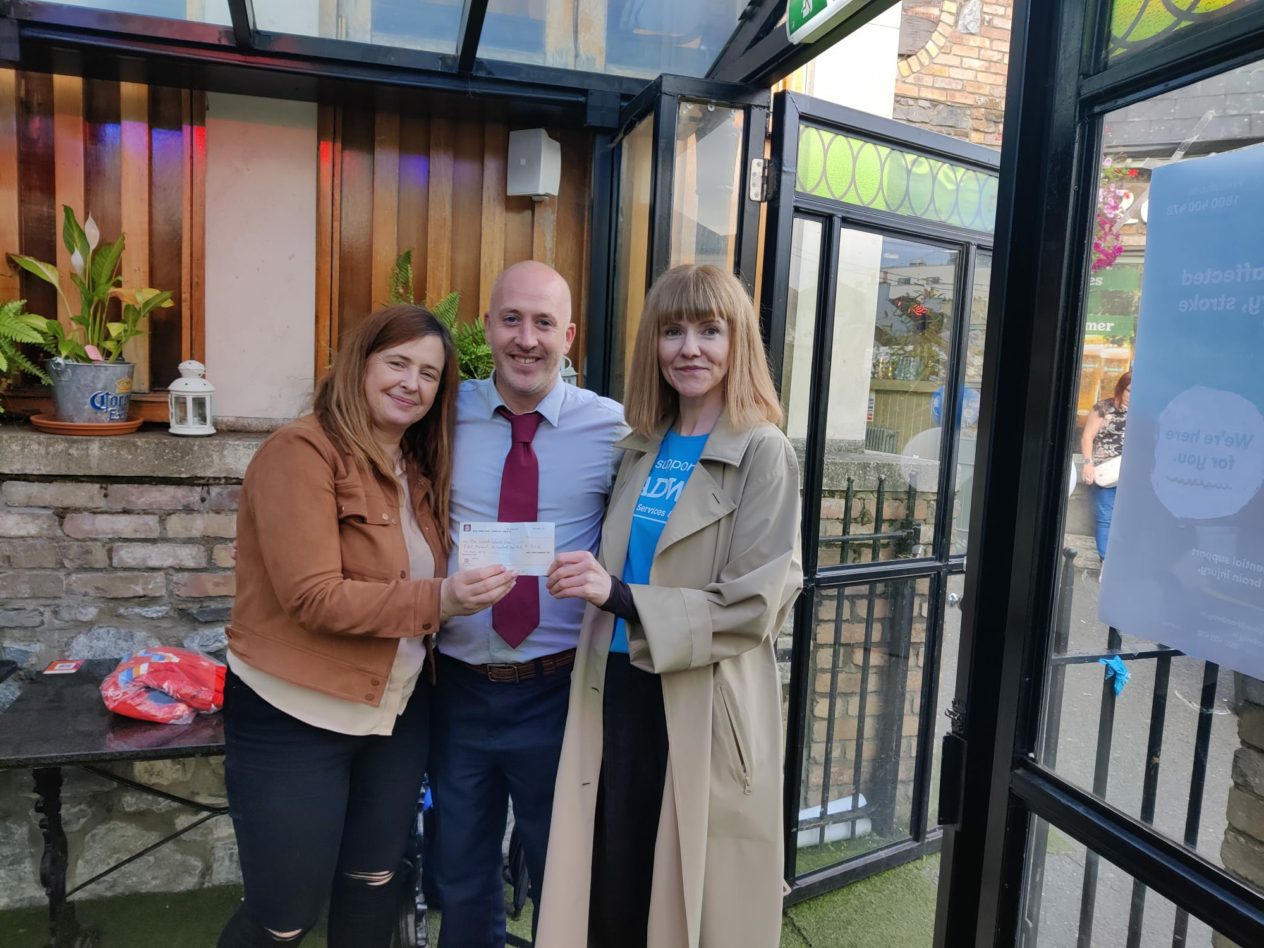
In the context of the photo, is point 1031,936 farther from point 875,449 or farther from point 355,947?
point 875,449

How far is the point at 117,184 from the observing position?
342 centimetres

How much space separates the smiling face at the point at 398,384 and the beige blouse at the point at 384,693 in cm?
14

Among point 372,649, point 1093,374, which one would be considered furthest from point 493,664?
point 1093,374

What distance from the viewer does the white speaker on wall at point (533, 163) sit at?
144 inches

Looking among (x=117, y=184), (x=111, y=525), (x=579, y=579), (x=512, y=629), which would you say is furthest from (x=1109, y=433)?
(x=117, y=184)

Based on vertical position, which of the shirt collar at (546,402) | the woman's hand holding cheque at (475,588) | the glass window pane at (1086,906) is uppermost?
the shirt collar at (546,402)

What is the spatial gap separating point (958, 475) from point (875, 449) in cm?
47

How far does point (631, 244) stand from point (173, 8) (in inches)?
73.1

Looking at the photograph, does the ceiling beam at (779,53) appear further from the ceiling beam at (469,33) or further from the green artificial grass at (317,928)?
the green artificial grass at (317,928)

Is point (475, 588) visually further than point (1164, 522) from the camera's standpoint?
Yes

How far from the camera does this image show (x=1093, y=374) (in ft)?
4.70

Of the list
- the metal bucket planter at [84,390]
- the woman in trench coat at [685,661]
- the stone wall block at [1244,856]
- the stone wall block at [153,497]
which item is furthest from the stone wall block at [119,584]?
the stone wall block at [1244,856]

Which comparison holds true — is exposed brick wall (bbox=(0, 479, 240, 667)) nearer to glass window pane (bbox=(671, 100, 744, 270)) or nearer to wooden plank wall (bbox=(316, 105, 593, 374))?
wooden plank wall (bbox=(316, 105, 593, 374))

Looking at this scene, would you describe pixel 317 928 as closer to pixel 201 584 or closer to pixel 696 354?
pixel 201 584
